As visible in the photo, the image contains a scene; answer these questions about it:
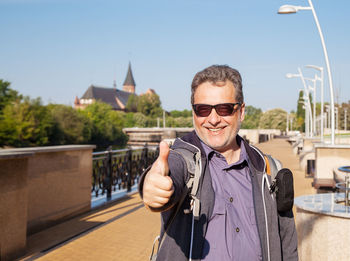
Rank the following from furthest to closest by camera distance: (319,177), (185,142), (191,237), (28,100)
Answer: (28,100) → (319,177) → (185,142) → (191,237)

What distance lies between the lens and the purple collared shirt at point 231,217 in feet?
5.22

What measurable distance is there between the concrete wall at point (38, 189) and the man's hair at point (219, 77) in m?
3.30

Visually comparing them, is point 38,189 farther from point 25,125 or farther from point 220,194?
point 25,125

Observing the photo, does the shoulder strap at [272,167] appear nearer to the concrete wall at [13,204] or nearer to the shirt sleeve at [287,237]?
the shirt sleeve at [287,237]

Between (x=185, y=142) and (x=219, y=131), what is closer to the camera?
(x=185, y=142)

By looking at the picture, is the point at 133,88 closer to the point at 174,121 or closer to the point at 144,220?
the point at 174,121

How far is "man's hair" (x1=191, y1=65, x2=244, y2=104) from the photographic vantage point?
5.96 feet

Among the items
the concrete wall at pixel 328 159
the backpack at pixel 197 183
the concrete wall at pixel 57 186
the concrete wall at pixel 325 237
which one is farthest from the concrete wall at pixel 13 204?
the concrete wall at pixel 328 159

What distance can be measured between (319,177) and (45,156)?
6403mm

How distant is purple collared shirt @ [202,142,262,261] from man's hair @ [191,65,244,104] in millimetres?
308

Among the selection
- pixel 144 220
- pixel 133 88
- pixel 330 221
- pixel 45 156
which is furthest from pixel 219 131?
pixel 133 88

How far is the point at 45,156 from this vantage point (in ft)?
20.3

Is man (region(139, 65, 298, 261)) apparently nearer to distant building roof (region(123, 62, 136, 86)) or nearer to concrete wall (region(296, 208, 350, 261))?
concrete wall (region(296, 208, 350, 261))

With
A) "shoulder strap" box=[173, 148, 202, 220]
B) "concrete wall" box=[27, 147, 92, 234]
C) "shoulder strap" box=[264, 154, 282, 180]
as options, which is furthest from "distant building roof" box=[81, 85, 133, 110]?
"shoulder strap" box=[173, 148, 202, 220]
